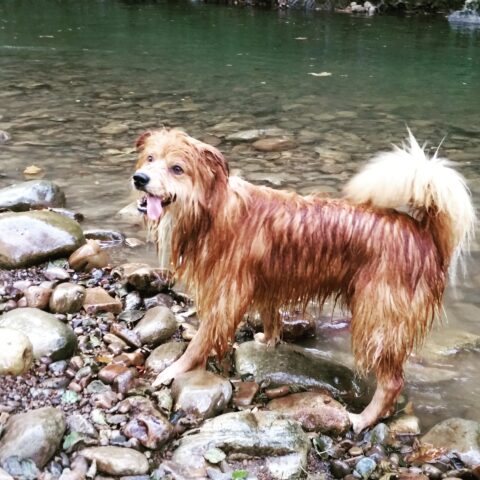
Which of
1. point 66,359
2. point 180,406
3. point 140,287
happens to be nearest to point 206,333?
point 180,406

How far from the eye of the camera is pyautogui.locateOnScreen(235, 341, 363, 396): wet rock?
439cm

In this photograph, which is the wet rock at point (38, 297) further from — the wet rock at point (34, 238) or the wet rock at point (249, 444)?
the wet rock at point (249, 444)

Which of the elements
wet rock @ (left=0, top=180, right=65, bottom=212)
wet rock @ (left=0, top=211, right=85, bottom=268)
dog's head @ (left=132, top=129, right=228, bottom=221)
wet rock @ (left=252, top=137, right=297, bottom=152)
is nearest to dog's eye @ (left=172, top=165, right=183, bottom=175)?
dog's head @ (left=132, top=129, right=228, bottom=221)

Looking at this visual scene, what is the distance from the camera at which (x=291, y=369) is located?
4449mm

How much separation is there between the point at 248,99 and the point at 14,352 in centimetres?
963

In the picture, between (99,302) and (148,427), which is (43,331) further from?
(148,427)

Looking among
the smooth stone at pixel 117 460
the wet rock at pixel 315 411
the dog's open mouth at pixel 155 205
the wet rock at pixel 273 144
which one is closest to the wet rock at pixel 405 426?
the wet rock at pixel 315 411

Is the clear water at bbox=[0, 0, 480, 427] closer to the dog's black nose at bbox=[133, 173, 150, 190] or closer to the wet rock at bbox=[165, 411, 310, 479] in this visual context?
the wet rock at bbox=[165, 411, 310, 479]

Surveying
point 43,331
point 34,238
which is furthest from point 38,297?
point 34,238

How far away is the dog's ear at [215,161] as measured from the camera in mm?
3582

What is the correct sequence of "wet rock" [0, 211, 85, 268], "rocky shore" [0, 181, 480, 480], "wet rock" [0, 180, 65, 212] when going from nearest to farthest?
"rocky shore" [0, 181, 480, 480] < "wet rock" [0, 211, 85, 268] < "wet rock" [0, 180, 65, 212]

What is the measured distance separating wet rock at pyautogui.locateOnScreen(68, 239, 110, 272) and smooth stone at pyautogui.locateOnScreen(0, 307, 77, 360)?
1229mm

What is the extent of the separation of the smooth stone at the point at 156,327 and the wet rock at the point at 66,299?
541mm

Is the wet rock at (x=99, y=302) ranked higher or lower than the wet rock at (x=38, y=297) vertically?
lower
